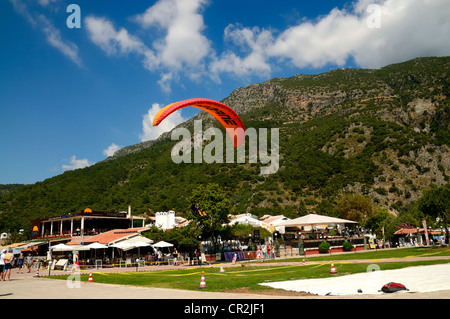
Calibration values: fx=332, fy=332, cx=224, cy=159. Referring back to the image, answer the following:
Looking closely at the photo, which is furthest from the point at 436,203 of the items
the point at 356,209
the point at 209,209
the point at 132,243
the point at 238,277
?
the point at 132,243

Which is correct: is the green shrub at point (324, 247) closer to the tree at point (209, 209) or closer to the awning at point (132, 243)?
the tree at point (209, 209)

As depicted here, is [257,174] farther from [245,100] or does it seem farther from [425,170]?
[245,100]

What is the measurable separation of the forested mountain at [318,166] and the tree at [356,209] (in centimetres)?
881

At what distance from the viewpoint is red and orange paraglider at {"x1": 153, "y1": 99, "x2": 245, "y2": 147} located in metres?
17.4

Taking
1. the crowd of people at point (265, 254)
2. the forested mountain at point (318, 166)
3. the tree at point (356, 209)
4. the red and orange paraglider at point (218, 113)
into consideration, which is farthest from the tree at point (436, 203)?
the forested mountain at point (318, 166)

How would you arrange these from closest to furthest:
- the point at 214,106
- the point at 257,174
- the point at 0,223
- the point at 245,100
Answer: the point at 214,106, the point at 0,223, the point at 257,174, the point at 245,100

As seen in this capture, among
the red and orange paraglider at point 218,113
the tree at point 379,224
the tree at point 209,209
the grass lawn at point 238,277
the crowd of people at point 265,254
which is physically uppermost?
the red and orange paraglider at point 218,113

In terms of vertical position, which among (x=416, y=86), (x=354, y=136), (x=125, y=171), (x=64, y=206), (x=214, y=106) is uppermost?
(x=416, y=86)

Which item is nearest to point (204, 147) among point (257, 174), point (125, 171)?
point (257, 174)

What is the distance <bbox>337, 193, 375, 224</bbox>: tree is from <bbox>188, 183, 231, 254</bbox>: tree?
87.3 ft

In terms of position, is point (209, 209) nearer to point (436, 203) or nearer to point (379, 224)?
point (436, 203)

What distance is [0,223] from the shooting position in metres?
65.1

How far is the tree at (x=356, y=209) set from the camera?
158 feet
